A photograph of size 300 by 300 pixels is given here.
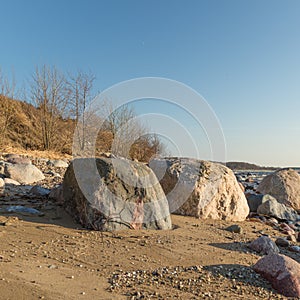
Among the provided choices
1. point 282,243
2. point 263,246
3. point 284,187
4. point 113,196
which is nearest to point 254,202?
point 284,187

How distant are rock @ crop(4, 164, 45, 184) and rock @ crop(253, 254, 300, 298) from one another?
5.66m

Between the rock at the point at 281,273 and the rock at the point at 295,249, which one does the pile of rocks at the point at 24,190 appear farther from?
the rock at the point at 295,249

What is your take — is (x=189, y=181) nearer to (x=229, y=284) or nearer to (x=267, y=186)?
(x=229, y=284)

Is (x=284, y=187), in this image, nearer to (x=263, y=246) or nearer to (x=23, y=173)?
(x=263, y=246)

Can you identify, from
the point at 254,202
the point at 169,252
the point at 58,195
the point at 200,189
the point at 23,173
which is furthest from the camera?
the point at 254,202

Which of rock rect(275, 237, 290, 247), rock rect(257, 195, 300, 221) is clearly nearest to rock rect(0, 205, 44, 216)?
rock rect(275, 237, 290, 247)

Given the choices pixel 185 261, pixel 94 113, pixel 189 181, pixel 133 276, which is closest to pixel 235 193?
pixel 189 181

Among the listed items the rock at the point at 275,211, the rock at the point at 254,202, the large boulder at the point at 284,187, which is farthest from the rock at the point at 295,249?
the large boulder at the point at 284,187

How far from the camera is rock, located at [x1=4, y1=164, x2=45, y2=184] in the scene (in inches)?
276

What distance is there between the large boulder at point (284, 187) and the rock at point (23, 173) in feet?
21.5

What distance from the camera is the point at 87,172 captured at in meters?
4.13

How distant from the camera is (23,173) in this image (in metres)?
7.15

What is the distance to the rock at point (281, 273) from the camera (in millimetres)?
2631

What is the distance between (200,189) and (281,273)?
2.79 metres
